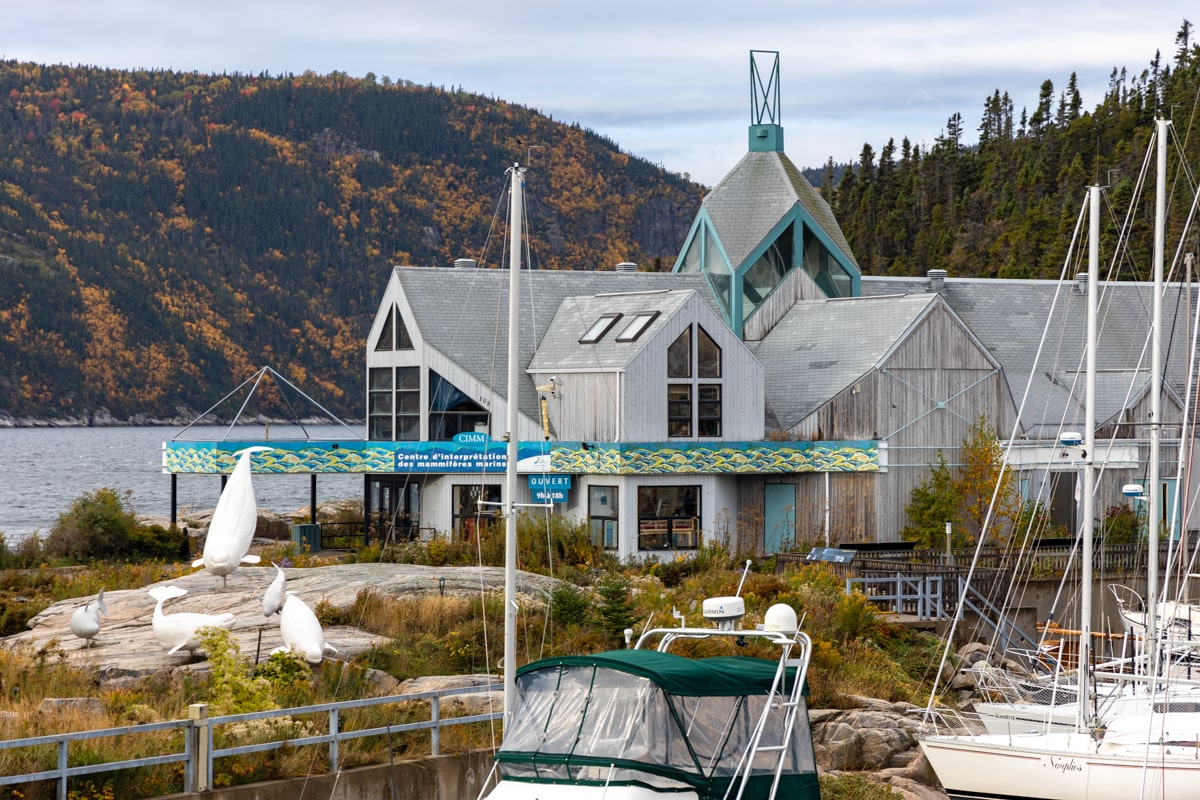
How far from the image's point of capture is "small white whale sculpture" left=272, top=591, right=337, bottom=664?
945 inches

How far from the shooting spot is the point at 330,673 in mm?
23875

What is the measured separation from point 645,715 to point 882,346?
28.1m

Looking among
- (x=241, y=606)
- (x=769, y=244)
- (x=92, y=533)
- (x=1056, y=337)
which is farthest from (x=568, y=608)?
(x=1056, y=337)

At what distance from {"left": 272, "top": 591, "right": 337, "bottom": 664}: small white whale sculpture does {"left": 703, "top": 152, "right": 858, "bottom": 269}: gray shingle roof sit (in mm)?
25902

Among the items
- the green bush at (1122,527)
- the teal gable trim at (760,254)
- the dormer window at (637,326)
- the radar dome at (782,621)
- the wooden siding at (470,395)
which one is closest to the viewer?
the radar dome at (782,621)

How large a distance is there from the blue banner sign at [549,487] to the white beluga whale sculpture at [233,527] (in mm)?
11705

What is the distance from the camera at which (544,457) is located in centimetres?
4028

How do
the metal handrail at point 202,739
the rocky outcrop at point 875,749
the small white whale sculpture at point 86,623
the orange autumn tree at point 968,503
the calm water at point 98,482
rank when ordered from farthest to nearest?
the calm water at point 98,482
the orange autumn tree at point 968,503
the small white whale sculpture at point 86,623
the rocky outcrop at point 875,749
the metal handrail at point 202,739

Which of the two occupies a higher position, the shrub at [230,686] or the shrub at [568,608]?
the shrub at [568,608]

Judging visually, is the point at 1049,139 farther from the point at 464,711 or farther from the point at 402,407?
the point at 464,711

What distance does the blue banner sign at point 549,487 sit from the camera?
40.7 m

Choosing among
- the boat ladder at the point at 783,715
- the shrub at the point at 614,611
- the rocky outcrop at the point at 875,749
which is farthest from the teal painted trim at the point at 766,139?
the boat ladder at the point at 783,715

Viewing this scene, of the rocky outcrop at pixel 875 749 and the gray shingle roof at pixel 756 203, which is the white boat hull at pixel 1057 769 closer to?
the rocky outcrop at pixel 875 749

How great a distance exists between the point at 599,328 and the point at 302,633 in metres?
19.9
